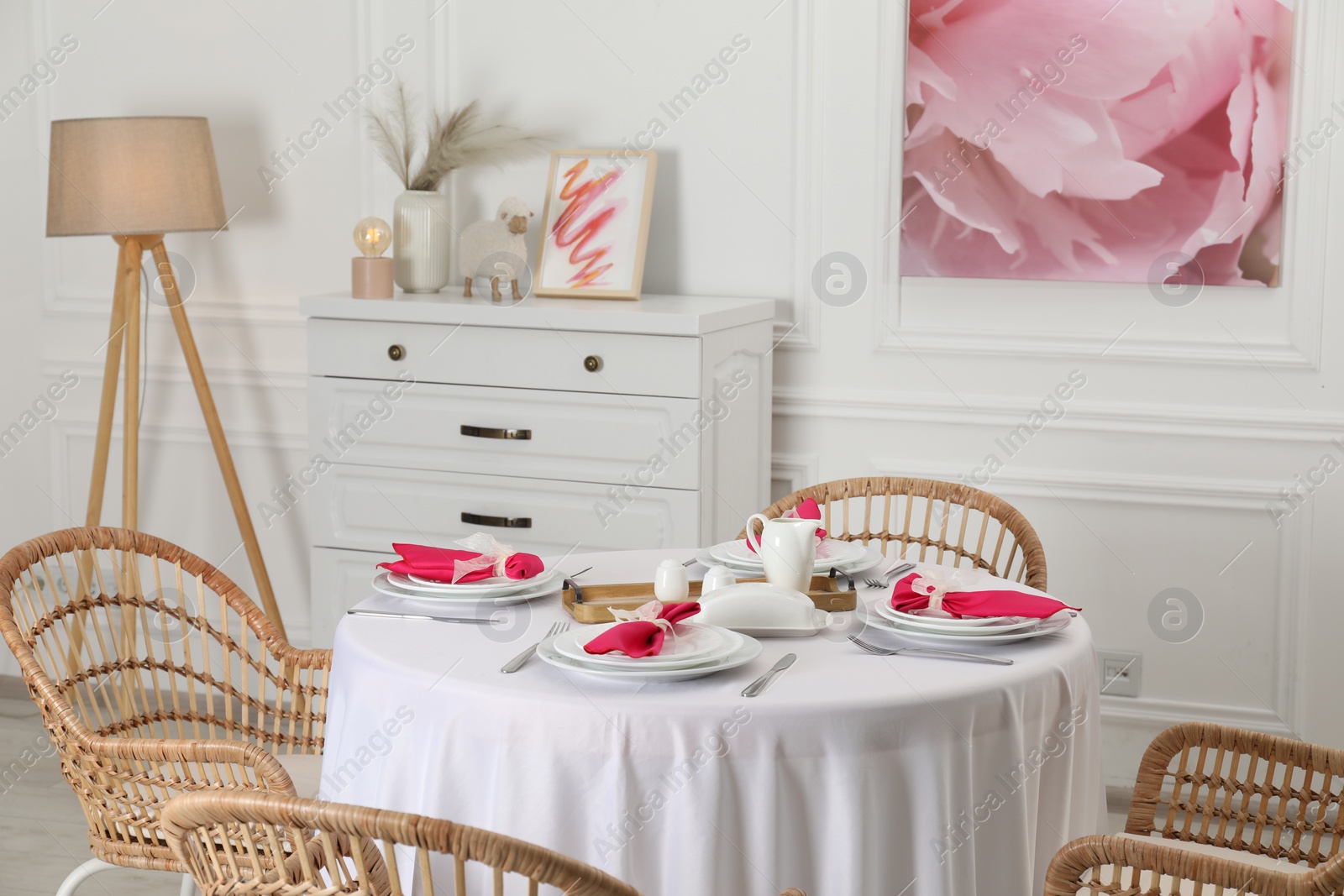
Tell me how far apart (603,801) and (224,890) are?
458mm

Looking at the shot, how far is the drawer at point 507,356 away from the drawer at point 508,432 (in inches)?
1.0

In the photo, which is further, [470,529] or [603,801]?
[470,529]

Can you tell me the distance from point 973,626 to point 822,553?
0.50 m

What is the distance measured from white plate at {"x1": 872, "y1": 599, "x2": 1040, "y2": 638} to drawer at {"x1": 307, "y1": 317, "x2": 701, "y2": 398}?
1177 mm

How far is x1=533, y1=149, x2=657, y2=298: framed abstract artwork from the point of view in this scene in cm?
330

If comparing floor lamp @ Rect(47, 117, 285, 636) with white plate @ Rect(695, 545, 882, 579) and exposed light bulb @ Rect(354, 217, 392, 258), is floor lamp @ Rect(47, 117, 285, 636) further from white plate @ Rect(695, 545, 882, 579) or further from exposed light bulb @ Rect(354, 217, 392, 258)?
white plate @ Rect(695, 545, 882, 579)

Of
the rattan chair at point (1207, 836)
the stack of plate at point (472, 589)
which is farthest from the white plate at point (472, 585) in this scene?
the rattan chair at point (1207, 836)

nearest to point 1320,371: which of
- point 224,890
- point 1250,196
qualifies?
point 1250,196

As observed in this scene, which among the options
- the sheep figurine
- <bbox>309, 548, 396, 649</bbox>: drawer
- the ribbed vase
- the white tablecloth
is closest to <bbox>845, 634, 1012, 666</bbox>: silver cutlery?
the white tablecloth

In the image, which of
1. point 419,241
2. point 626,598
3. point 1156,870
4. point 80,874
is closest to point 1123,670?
point 626,598

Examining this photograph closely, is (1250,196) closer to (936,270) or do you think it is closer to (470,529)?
(936,270)

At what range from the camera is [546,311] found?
2.98 meters

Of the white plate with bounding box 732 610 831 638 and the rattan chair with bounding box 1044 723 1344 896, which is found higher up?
the white plate with bounding box 732 610 831 638

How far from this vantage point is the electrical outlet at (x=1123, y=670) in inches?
128
